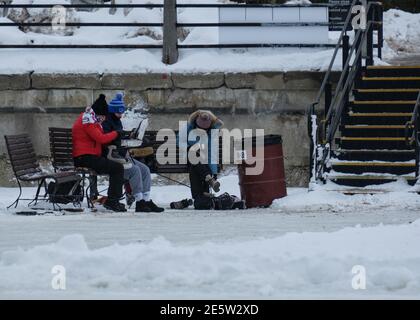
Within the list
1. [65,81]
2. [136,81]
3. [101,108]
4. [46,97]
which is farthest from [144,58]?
[101,108]

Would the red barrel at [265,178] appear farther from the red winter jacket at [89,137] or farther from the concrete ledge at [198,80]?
the concrete ledge at [198,80]

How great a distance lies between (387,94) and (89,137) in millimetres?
4226

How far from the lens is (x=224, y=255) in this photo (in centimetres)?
951

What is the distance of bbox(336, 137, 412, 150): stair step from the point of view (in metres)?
15.2

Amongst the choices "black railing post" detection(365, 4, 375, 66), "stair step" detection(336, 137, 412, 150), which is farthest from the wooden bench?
"black railing post" detection(365, 4, 375, 66)

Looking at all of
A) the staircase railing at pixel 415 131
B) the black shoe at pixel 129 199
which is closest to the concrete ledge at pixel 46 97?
the black shoe at pixel 129 199

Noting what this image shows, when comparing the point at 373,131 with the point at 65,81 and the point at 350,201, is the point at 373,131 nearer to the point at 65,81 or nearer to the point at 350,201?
the point at 350,201

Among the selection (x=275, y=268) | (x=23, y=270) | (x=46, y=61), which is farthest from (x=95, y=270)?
(x=46, y=61)

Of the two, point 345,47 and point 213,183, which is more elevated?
point 345,47

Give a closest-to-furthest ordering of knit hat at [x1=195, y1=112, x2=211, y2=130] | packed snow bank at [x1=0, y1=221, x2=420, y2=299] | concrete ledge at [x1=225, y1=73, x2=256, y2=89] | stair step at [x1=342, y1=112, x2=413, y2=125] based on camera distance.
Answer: packed snow bank at [x1=0, y1=221, x2=420, y2=299] < knit hat at [x1=195, y1=112, x2=211, y2=130] < stair step at [x1=342, y1=112, x2=413, y2=125] < concrete ledge at [x1=225, y1=73, x2=256, y2=89]

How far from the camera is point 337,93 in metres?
15.0

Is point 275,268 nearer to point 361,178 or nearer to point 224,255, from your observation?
point 224,255

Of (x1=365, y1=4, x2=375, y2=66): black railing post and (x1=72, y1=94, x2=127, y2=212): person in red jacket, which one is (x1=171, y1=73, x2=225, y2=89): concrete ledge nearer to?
(x1=365, y1=4, x2=375, y2=66): black railing post

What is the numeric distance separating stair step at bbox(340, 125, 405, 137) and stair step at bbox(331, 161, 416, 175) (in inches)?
26.1
